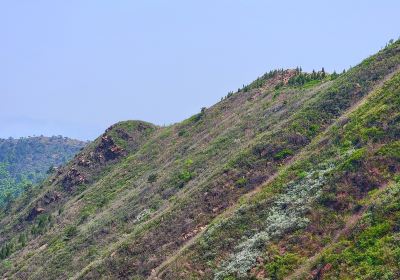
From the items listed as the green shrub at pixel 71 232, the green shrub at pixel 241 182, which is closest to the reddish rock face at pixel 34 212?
the green shrub at pixel 71 232

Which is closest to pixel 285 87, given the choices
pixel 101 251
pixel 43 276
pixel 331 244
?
pixel 101 251

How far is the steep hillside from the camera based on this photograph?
26.3 metres

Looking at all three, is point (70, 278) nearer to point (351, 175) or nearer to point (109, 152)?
point (351, 175)

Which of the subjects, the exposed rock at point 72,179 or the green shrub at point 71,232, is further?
the exposed rock at point 72,179

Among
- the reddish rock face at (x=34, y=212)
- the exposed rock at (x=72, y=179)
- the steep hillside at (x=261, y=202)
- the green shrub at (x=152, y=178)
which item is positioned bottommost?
the steep hillside at (x=261, y=202)

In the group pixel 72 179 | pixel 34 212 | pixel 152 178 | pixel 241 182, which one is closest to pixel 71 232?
pixel 152 178

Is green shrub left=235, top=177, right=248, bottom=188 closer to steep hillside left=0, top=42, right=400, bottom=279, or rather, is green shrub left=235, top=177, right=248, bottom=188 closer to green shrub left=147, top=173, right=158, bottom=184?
steep hillside left=0, top=42, right=400, bottom=279

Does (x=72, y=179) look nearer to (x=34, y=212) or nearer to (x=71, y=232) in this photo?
(x=34, y=212)

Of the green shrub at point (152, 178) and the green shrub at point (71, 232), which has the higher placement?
the green shrub at point (152, 178)

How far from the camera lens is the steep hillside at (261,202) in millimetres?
26266

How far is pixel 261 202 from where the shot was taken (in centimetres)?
3341

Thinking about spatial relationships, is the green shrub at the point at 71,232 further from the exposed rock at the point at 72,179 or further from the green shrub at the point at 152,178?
the exposed rock at the point at 72,179

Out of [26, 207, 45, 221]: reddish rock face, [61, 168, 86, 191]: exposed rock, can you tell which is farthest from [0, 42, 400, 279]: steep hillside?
[61, 168, 86, 191]: exposed rock

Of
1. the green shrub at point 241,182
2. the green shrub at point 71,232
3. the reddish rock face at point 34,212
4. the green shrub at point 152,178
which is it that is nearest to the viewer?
the green shrub at point 241,182
